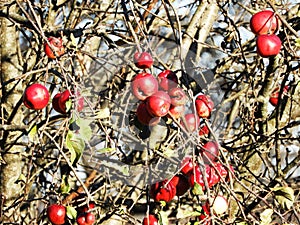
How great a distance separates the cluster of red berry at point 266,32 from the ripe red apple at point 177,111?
323 mm

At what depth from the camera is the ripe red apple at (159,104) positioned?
1571mm

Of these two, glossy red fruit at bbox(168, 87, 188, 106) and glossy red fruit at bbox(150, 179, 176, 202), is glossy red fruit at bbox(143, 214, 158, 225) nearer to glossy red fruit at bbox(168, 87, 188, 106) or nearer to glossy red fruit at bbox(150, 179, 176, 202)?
glossy red fruit at bbox(150, 179, 176, 202)

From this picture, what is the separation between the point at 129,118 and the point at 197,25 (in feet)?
2.12

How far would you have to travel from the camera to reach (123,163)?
92.8 inches

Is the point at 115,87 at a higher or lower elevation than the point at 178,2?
lower

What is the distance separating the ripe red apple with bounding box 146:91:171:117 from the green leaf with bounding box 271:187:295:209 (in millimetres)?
442

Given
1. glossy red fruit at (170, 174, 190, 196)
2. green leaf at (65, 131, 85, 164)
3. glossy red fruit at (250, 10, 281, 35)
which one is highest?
glossy red fruit at (250, 10, 281, 35)

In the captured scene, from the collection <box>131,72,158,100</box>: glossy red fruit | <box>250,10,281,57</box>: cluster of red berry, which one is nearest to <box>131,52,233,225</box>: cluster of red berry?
<box>131,72,158,100</box>: glossy red fruit

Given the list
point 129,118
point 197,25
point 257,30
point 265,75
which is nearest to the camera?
point 257,30

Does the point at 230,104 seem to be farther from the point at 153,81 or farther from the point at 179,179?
the point at 153,81

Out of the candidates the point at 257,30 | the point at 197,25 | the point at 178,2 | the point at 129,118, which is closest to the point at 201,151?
the point at 257,30

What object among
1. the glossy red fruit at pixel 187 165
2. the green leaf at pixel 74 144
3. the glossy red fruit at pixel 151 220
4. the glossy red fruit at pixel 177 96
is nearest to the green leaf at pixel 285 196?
the glossy red fruit at pixel 187 165

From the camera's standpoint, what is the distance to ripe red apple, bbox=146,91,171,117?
1.57 metres

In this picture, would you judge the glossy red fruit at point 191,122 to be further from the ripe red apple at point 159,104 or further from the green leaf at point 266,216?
the green leaf at point 266,216
